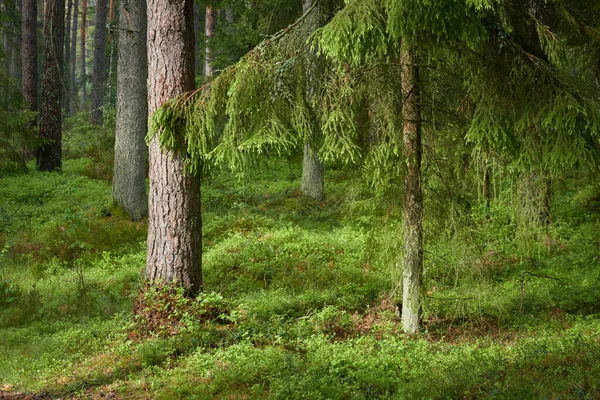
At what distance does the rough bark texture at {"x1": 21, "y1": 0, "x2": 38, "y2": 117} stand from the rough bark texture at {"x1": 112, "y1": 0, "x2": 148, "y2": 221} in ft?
25.0

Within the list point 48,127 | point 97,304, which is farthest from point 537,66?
point 48,127

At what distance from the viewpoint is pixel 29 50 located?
61.0 feet

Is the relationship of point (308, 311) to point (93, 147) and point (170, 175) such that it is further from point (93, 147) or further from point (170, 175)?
point (93, 147)

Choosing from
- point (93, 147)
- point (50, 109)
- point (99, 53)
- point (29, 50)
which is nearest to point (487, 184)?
point (50, 109)

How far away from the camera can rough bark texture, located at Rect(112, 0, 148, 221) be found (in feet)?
40.3

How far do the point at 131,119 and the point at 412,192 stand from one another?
7800mm

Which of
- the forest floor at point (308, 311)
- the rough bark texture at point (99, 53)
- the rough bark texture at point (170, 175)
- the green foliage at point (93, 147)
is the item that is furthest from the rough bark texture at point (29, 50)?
the rough bark texture at point (170, 175)

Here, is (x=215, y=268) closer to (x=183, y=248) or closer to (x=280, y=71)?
(x=183, y=248)

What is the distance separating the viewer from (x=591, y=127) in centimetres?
564

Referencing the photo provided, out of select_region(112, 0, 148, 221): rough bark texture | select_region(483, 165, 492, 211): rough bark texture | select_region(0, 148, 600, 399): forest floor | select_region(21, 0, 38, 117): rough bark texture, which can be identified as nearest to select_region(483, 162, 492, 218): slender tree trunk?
select_region(483, 165, 492, 211): rough bark texture

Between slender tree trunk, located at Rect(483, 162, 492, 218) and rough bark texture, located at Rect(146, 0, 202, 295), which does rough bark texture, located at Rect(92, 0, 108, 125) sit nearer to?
rough bark texture, located at Rect(146, 0, 202, 295)

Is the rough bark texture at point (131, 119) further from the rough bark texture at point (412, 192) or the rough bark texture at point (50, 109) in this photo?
the rough bark texture at point (412, 192)

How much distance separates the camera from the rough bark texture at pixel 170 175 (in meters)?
7.20

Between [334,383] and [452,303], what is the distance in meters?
3.10
